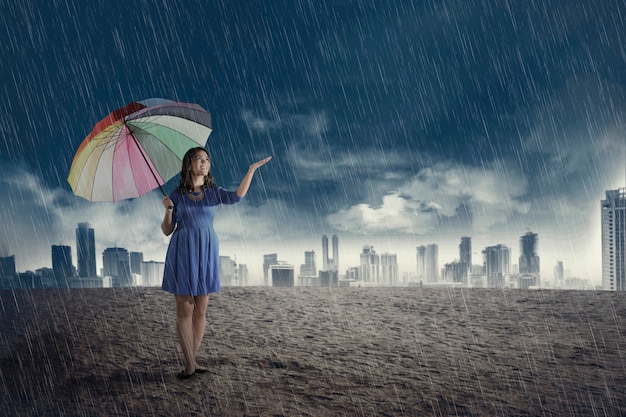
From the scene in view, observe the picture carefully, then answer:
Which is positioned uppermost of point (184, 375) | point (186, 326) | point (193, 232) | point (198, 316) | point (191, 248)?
point (193, 232)

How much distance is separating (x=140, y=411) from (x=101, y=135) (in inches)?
111

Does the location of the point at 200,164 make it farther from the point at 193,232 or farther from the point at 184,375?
the point at 184,375

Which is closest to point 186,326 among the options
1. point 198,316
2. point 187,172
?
point 198,316

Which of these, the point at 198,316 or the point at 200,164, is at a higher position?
the point at 200,164

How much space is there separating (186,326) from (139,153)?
2.03 meters

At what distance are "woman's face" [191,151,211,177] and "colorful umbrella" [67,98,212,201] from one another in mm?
452

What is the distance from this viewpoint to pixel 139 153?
5258 mm

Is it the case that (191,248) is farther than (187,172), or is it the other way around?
(187,172)

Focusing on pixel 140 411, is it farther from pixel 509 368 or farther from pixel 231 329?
pixel 509 368

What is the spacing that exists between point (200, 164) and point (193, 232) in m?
0.72

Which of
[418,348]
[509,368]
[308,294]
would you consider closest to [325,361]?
[418,348]

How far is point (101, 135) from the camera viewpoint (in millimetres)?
4891

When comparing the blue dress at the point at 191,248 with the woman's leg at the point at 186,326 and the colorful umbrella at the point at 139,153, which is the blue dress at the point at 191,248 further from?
the colorful umbrella at the point at 139,153

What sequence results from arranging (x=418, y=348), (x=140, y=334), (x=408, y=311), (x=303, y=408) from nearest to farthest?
(x=303, y=408)
(x=418, y=348)
(x=140, y=334)
(x=408, y=311)
